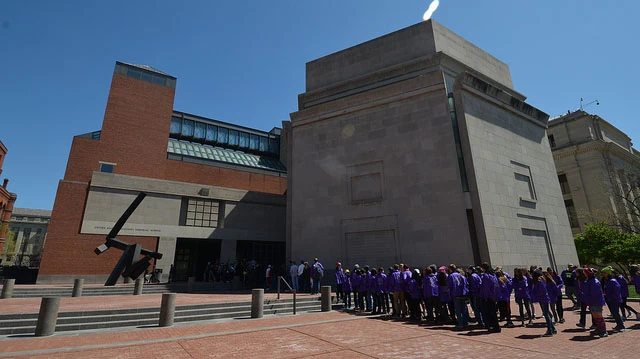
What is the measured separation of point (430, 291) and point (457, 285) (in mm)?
1020

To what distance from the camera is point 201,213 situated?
3091 cm

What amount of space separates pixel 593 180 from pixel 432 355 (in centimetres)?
4572

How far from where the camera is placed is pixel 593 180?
39.0 metres

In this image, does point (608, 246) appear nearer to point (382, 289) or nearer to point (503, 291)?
point (503, 291)

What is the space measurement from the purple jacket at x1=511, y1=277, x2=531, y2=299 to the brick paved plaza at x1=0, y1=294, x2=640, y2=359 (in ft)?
3.01

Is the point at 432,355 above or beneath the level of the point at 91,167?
beneath

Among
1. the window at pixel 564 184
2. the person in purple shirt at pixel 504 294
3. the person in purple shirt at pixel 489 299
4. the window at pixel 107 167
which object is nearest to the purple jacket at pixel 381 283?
the person in purple shirt at pixel 489 299

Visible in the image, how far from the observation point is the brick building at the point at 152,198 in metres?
26.0

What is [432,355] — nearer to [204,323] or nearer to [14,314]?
[204,323]

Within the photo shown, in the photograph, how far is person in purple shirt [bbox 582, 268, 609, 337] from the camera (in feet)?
26.1

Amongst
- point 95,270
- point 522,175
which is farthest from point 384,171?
point 95,270

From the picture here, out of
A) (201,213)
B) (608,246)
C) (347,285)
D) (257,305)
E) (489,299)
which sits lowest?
(257,305)

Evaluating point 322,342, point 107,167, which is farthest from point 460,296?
point 107,167

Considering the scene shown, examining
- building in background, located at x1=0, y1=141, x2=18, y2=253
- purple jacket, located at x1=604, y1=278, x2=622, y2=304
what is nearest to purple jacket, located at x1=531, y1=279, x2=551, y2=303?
purple jacket, located at x1=604, y1=278, x2=622, y2=304
